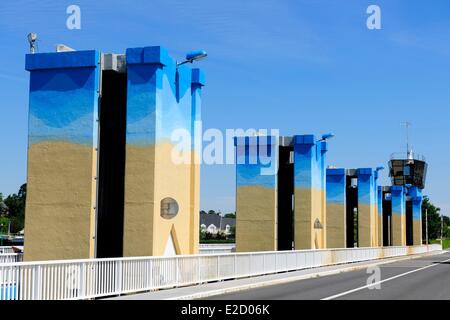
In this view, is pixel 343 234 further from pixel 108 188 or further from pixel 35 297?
pixel 35 297

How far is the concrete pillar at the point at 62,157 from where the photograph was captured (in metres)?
28.3

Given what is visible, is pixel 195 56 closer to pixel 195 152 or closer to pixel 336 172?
pixel 195 152

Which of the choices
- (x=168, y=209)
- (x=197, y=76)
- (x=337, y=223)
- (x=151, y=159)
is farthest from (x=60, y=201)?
(x=337, y=223)

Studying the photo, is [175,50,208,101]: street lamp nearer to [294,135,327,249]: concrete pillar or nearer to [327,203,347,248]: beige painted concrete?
[294,135,327,249]: concrete pillar

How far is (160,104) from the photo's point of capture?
28812mm

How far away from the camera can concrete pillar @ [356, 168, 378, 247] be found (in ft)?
226

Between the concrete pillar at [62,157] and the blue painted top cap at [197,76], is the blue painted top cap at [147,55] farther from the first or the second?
the blue painted top cap at [197,76]

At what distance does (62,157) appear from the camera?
1137 inches

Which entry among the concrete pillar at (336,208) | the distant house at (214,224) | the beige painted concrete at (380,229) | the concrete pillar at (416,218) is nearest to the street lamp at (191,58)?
the concrete pillar at (336,208)

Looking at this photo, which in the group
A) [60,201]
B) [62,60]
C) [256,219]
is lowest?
[256,219]

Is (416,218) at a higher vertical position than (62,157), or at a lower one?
lower

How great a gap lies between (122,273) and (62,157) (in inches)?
379

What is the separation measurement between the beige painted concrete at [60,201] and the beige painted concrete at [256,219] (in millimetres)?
20004
